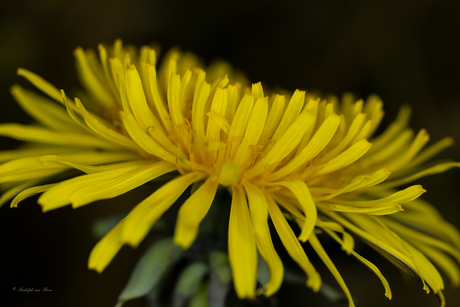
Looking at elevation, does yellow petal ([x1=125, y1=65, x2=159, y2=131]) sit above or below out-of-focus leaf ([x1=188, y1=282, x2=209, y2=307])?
above

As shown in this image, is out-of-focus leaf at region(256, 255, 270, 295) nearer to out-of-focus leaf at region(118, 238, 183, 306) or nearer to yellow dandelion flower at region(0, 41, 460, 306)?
yellow dandelion flower at region(0, 41, 460, 306)

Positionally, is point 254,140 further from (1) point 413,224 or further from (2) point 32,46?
(2) point 32,46

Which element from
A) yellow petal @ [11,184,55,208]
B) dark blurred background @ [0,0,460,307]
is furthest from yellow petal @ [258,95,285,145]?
dark blurred background @ [0,0,460,307]

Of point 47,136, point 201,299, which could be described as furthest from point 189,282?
point 47,136

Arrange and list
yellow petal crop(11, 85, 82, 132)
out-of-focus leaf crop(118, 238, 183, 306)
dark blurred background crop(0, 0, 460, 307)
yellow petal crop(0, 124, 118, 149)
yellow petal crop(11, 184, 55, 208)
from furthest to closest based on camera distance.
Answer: dark blurred background crop(0, 0, 460, 307), yellow petal crop(11, 85, 82, 132), yellow petal crop(0, 124, 118, 149), out-of-focus leaf crop(118, 238, 183, 306), yellow petal crop(11, 184, 55, 208)

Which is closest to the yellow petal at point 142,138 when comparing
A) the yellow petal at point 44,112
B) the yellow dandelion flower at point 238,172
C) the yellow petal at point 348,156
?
the yellow dandelion flower at point 238,172

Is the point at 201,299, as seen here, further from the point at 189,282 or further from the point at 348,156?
the point at 348,156

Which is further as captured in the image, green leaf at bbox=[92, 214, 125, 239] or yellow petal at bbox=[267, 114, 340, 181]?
green leaf at bbox=[92, 214, 125, 239]

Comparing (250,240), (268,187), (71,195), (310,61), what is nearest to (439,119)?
(310,61)
